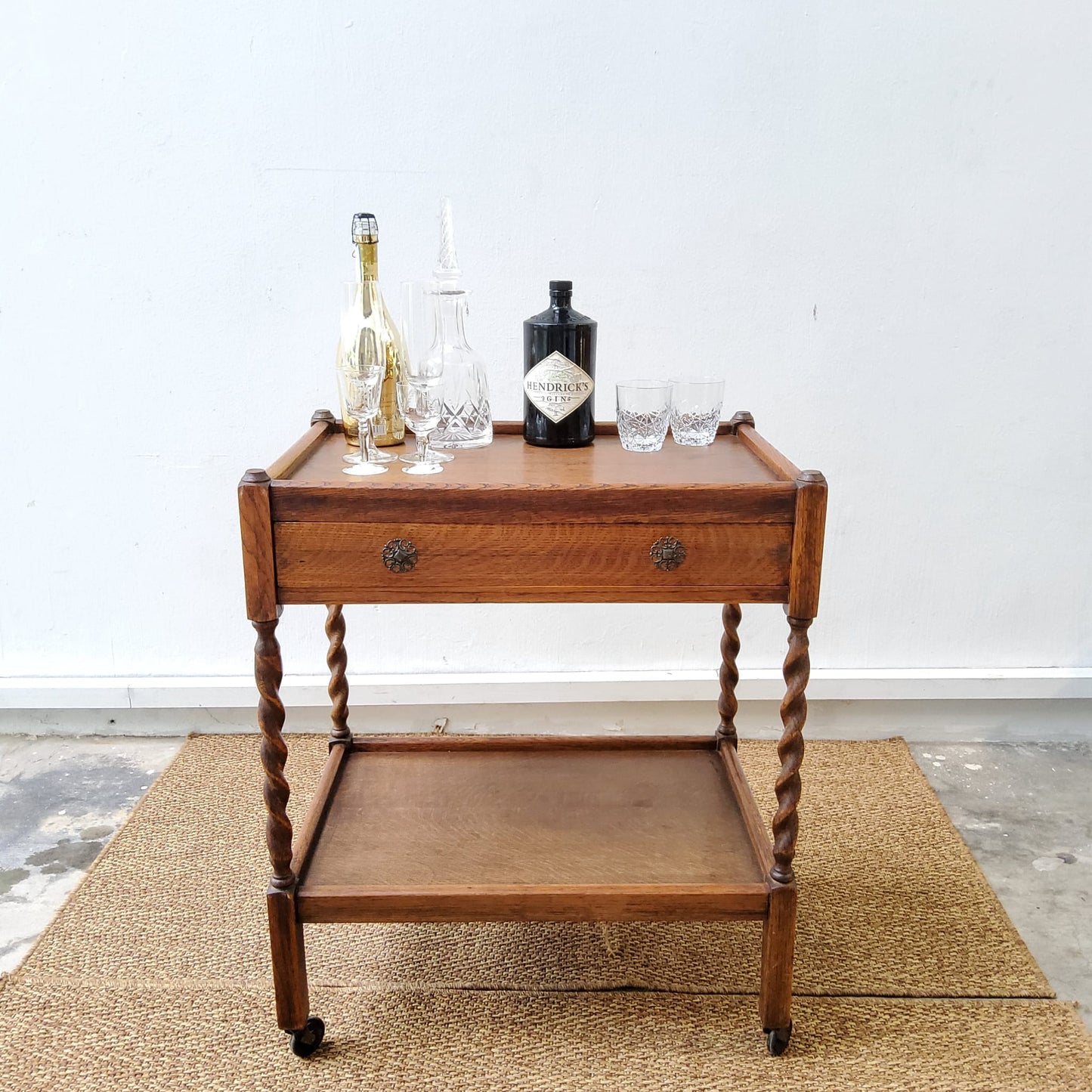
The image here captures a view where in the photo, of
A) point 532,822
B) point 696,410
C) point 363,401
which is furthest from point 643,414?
point 532,822

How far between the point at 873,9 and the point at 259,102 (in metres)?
1.14

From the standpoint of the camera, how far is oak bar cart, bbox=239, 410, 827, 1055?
1.30m

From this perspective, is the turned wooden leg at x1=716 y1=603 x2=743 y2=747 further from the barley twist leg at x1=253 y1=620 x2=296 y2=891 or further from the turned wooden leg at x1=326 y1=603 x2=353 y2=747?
the barley twist leg at x1=253 y1=620 x2=296 y2=891

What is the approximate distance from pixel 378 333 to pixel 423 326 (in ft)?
0.23

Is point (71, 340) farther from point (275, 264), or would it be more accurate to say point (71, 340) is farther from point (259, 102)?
point (259, 102)

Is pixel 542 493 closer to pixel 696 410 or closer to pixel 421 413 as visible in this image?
pixel 421 413

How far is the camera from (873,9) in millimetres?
1945

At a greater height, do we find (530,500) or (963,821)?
(530,500)

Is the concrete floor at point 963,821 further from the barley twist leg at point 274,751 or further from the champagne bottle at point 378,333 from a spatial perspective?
the champagne bottle at point 378,333

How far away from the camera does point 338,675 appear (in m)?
1.81

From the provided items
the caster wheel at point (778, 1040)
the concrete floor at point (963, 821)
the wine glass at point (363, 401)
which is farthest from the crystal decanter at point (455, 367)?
the concrete floor at point (963, 821)

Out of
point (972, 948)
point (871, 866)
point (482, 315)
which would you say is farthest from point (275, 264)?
point (972, 948)

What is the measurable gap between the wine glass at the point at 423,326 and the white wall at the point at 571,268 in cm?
57

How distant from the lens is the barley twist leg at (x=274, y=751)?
4.39 ft
